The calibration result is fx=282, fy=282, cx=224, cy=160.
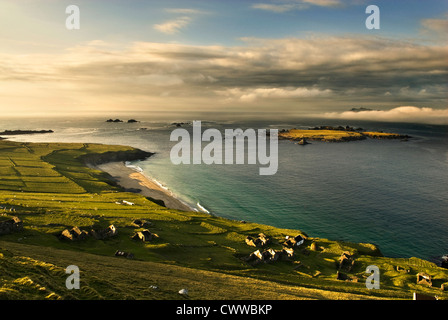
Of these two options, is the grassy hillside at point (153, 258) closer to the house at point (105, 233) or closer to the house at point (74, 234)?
the house at point (74, 234)

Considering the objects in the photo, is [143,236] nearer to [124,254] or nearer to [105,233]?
[105,233]

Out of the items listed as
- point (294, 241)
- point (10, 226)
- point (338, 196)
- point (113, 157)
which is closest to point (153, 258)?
point (10, 226)

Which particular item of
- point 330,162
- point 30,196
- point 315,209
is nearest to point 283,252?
point 315,209

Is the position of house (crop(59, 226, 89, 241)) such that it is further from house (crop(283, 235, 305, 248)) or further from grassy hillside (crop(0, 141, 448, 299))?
house (crop(283, 235, 305, 248))

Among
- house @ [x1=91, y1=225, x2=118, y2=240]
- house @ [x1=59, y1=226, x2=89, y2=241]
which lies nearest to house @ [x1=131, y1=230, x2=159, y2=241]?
house @ [x1=91, y1=225, x2=118, y2=240]

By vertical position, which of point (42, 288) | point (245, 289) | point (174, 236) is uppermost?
point (42, 288)
